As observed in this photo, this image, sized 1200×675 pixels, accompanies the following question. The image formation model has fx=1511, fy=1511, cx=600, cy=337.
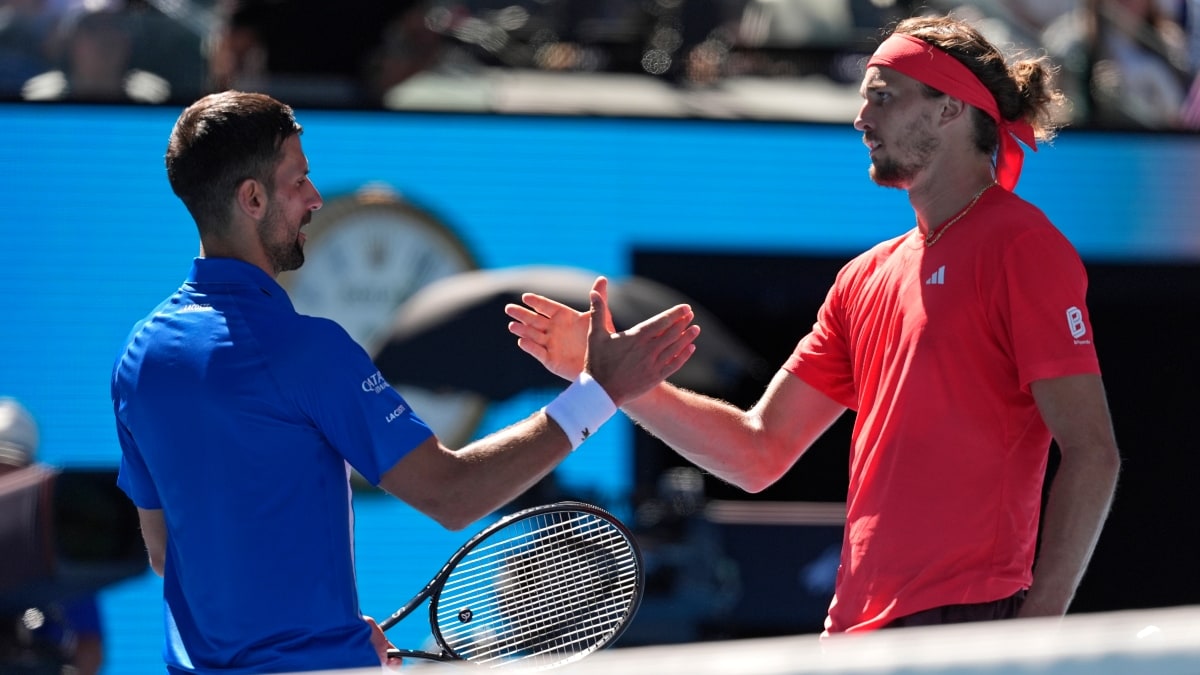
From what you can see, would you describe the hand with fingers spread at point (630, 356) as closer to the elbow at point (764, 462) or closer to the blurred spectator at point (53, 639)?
the elbow at point (764, 462)

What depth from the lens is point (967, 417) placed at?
2.88 m

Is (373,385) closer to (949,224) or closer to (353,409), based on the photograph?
(353,409)

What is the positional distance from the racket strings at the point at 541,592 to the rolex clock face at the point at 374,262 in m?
4.75

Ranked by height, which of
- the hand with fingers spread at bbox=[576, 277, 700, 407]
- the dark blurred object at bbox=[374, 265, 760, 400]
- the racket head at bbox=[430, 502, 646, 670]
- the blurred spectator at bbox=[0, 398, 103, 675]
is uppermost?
the hand with fingers spread at bbox=[576, 277, 700, 407]

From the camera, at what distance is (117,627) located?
25.3 ft

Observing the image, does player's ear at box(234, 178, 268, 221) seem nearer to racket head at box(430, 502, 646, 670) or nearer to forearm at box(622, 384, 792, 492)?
racket head at box(430, 502, 646, 670)

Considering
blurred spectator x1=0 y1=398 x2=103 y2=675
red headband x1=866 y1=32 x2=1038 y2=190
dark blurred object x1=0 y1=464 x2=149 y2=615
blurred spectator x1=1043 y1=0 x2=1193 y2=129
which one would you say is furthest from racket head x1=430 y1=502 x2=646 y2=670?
blurred spectator x1=1043 y1=0 x2=1193 y2=129

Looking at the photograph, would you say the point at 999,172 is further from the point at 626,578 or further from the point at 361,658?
the point at 361,658

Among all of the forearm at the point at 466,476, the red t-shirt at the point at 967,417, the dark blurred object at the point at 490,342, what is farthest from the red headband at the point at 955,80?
the dark blurred object at the point at 490,342

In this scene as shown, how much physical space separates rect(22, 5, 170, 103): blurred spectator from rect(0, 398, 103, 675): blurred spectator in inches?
103

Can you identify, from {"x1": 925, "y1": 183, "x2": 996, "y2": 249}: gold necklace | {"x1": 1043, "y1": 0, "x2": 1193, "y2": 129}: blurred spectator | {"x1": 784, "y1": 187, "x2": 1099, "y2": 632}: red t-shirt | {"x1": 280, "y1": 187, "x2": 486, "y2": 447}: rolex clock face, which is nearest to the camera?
{"x1": 784, "y1": 187, "x2": 1099, "y2": 632}: red t-shirt

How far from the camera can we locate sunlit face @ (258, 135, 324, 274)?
2734 millimetres

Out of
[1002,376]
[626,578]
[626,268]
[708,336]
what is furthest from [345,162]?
[1002,376]

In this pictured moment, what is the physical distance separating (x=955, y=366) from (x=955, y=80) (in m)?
0.62
